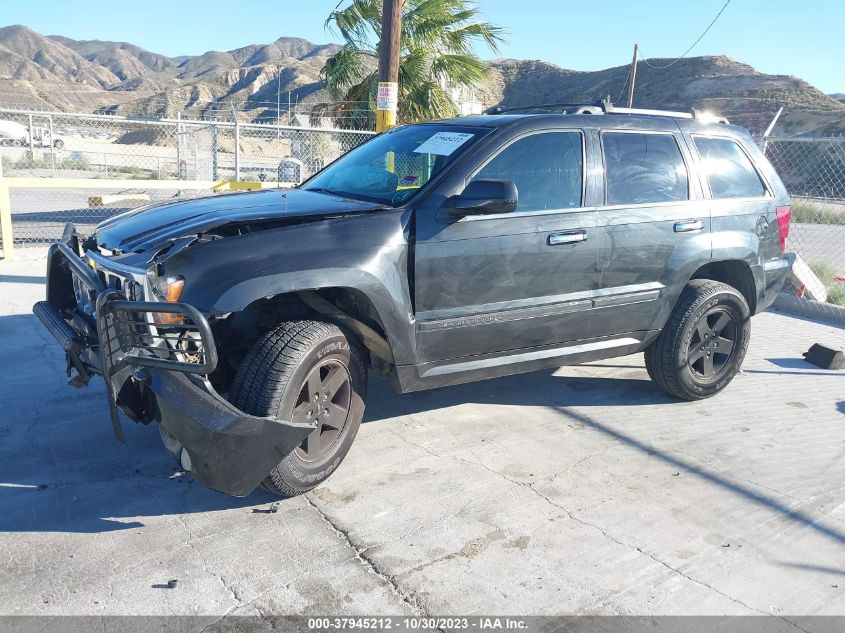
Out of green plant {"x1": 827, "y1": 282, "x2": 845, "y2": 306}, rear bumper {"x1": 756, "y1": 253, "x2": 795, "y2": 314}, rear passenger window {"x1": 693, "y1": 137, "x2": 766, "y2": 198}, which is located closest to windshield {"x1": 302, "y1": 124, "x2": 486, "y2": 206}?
rear passenger window {"x1": 693, "y1": 137, "x2": 766, "y2": 198}

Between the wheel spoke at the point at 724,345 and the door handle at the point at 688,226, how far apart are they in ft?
2.92

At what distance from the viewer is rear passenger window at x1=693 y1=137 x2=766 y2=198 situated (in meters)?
5.06

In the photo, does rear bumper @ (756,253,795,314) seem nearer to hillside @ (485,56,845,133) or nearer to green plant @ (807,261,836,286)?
green plant @ (807,261,836,286)

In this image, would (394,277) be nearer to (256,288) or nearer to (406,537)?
(256,288)

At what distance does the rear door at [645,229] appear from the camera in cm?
453

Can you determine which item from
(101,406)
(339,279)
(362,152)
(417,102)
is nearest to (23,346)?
(101,406)

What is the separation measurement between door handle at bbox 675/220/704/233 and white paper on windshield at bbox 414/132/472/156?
62.6 inches

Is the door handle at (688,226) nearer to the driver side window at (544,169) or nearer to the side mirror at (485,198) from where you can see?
the driver side window at (544,169)

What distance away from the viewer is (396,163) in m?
4.51

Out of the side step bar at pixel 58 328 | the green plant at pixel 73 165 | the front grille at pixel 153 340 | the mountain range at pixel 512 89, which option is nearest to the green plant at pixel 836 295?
the mountain range at pixel 512 89

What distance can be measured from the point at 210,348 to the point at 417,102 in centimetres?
958

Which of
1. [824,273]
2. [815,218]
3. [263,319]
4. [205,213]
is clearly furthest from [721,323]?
[815,218]

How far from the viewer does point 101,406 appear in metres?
4.64

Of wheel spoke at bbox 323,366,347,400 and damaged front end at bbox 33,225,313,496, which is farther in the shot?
wheel spoke at bbox 323,366,347,400
